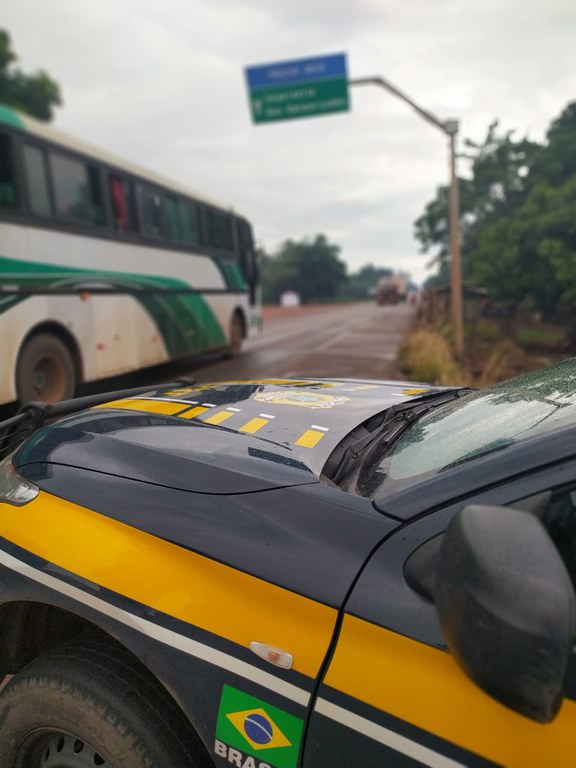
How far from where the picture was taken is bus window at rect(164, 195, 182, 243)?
919 centimetres

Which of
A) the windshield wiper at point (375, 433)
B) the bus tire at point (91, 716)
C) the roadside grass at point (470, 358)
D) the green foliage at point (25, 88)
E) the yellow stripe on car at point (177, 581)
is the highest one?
the green foliage at point (25, 88)

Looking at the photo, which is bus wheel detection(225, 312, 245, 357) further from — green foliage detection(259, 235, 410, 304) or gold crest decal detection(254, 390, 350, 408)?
green foliage detection(259, 235, 410, 304)

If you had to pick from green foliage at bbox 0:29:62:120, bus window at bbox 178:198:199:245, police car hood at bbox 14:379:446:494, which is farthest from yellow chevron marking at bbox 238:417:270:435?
green foliage at bbox 0:29:62:120

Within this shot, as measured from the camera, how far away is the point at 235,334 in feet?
42.1

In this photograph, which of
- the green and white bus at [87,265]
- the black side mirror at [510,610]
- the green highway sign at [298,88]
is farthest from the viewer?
the green highway sign at [298,88]

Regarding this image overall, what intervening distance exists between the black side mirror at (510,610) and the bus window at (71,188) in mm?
6791

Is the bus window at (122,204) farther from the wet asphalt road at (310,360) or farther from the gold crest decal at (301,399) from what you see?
the gold crest decal at (301,399)

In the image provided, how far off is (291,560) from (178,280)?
8.75 m

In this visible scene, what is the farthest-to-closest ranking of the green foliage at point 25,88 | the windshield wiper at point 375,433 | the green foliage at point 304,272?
the green foliage at point 304,272, the green foliage at point 25,88, the windshield wiper at point 375,433

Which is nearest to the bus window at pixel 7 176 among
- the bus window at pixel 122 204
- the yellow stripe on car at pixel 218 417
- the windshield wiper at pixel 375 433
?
the bus window at pixel 122 204

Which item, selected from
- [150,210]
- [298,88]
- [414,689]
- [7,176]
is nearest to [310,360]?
[150,210]

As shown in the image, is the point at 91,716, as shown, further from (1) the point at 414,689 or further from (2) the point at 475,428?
(2) the point at 475,428

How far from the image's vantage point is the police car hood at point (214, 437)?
1.53 meters

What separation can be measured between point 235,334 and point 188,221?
133 inches
